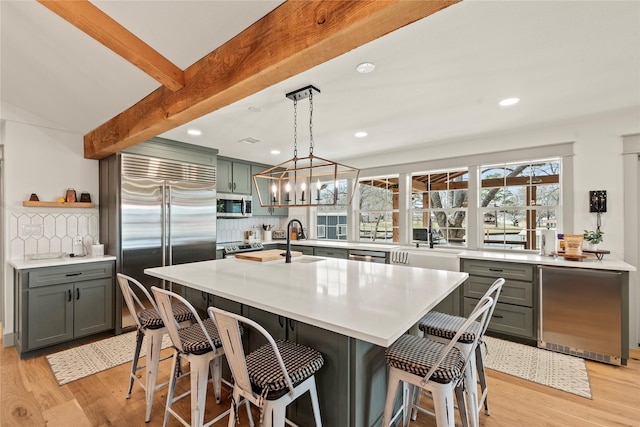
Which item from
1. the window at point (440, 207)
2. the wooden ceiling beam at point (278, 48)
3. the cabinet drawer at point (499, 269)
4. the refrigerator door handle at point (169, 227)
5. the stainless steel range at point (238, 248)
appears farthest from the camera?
the stainless steel range at point (238, 248)

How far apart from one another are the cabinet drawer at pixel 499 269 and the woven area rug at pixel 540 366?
2.42 feet

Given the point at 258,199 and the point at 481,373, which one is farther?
the point at 258,199

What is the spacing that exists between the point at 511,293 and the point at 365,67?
2897mm

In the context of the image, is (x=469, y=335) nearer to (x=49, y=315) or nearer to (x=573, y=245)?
(x=573, y=245)

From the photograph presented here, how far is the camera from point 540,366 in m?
2.65

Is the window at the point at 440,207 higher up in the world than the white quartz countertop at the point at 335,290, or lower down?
higher up

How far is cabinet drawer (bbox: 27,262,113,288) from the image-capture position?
2836 mm

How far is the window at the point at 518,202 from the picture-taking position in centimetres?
356

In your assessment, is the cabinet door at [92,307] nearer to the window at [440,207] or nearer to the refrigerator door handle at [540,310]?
the window at [440,207]

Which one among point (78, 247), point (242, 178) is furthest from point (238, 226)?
point (78, 247)

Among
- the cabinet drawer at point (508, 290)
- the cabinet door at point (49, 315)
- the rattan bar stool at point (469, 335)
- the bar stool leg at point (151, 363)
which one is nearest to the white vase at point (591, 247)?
the cabinet drawer at point (508, 290)

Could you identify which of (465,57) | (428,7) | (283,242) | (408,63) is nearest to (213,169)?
(283,242)

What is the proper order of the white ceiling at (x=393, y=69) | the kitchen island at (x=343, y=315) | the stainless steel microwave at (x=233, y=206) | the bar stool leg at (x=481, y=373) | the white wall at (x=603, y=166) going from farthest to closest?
1. the stainless steel microwave at (x=233, y=206)
2. the white wall at (x=603, y=166)
3. the bar stool leg at (x=481, y=373)
4. the white ceiling at (x=393, y=69)
5. the kitchen island at (x=343, y=315)

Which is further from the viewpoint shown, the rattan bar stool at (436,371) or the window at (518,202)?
the window at (518,202)
